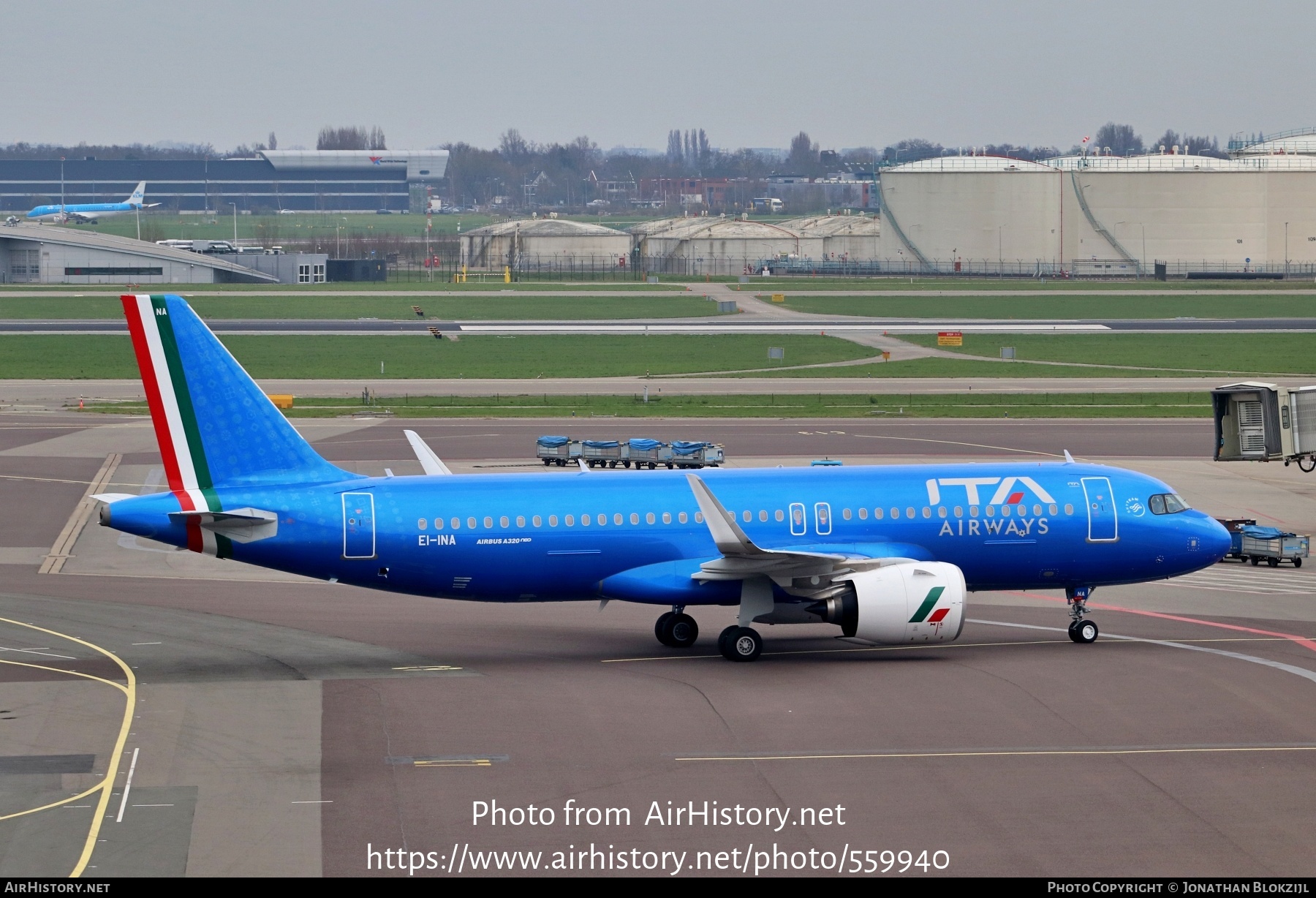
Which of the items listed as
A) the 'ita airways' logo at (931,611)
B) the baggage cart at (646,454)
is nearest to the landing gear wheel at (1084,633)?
the 'ita airways' logo at (931,611)

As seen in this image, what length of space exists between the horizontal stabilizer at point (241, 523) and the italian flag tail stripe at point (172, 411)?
0.21 m

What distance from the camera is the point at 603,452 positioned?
6506 cm

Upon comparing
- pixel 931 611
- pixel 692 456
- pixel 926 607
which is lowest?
pixel 931 611

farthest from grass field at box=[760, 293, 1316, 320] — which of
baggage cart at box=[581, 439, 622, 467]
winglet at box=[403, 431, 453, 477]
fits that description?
winglet at box=[403, 431, 453, 477]

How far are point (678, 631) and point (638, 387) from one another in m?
60.8

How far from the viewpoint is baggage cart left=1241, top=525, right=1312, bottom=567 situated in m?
46.2

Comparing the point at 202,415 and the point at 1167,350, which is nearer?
the point at 202,415

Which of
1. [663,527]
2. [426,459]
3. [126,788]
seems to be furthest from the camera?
[426,459]

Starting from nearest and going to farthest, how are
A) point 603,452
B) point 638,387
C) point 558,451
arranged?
point 603,452
point 558,451
point 638,387

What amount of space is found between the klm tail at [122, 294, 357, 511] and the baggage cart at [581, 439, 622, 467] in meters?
30.7

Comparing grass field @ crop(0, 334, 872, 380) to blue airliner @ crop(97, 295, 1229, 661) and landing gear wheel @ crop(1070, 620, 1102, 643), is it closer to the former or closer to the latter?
blue airliner @ crop(97, 295, 1229, 661)

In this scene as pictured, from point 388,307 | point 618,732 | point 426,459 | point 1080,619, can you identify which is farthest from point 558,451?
point 388,307

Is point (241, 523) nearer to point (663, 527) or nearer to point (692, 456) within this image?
point (663, 527)
